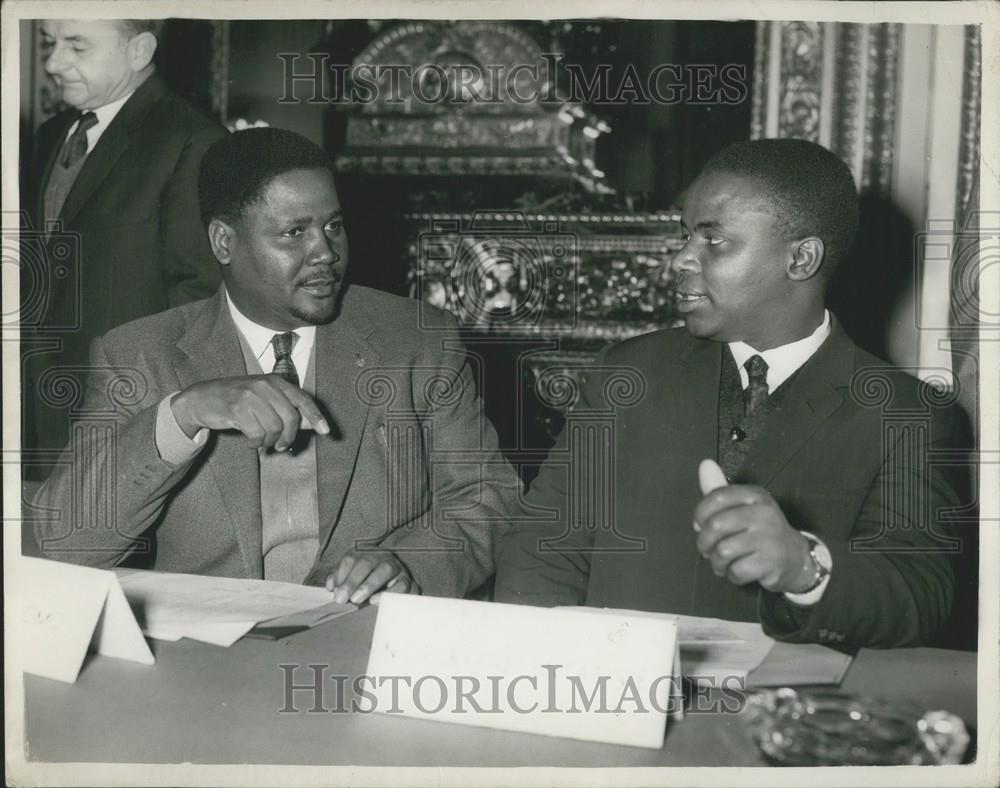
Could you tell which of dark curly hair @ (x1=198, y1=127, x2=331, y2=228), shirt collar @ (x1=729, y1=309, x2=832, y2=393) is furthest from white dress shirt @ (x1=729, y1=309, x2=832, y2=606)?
dark curly hair @ (x1=198, y1=127, x2=331, y2=228)

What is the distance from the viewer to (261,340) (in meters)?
1.66

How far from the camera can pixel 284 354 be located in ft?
5.45

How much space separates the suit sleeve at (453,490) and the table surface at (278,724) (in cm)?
38

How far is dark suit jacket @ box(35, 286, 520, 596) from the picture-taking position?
1530 millimetres

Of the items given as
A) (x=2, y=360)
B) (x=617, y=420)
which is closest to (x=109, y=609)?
(x=2, y=360)

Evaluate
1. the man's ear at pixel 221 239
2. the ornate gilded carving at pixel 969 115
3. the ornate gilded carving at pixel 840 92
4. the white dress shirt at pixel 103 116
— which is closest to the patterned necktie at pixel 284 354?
the man's ear at pixel 221 239

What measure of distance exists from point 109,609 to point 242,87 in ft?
4.03

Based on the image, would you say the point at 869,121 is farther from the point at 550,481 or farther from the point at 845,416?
the point at 550,481

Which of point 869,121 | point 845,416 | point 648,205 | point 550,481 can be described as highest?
point 869,121

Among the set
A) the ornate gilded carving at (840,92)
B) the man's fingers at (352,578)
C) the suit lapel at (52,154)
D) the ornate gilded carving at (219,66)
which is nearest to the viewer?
the man's fingers at (352,578)

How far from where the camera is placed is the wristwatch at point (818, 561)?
1217 millimetres

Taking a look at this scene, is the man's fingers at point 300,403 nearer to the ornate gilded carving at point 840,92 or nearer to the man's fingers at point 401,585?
the man's fingers at point 401,585

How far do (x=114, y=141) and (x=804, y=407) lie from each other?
1.29 meters

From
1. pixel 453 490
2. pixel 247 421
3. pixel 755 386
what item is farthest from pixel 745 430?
pixel 247 421
